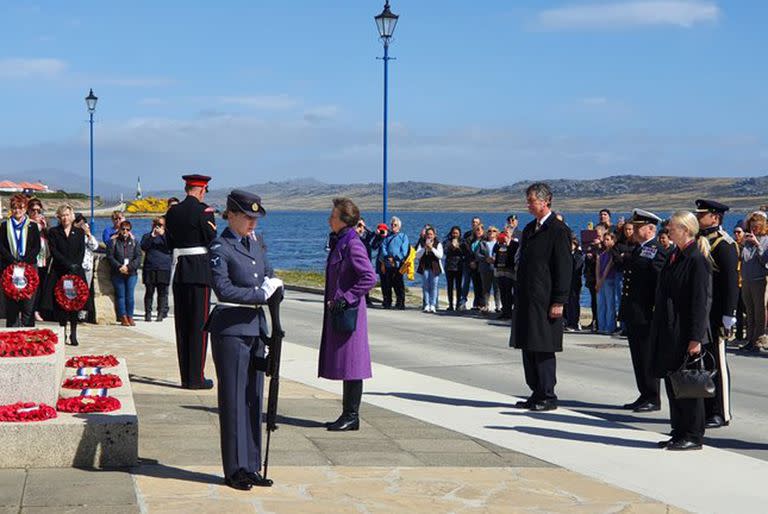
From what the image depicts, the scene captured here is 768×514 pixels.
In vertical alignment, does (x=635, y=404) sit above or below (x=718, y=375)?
below

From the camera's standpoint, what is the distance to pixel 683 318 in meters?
9.51

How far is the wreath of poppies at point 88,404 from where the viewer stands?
329 inches

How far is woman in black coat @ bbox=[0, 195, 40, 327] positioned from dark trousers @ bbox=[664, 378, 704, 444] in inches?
361

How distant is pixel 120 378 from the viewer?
10.2 m

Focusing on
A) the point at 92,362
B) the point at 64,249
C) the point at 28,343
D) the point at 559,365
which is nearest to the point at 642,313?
the point at 559,365

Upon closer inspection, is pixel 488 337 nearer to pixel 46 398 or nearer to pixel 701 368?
pixel 701 368

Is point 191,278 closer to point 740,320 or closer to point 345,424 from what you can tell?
point 345,424

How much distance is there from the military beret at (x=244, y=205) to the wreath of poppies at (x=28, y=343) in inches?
88.7

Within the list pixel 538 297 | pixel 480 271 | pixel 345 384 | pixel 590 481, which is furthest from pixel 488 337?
pixel 590 481

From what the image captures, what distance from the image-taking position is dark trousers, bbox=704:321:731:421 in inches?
394

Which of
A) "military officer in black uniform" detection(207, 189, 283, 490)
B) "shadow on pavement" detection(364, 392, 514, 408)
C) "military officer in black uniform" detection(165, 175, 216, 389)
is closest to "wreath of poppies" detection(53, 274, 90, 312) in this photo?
"military officer in black uniform" detection(165, 175, 216, 389)

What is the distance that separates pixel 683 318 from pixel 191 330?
4.79 meters

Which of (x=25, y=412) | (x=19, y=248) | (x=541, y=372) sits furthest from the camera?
(x=19, y=248)

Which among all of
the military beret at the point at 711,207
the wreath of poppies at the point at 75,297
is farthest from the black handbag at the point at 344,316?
the wreath of poppies at the point at 75,297
